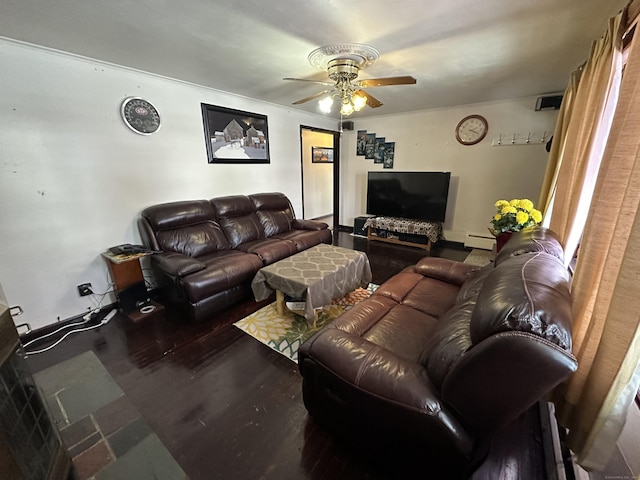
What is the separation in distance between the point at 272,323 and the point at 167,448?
1.14 m

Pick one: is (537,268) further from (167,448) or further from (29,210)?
(29,210)

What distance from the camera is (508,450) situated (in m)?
1.32

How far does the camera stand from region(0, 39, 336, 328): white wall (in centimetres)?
202

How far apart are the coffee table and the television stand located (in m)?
2.03

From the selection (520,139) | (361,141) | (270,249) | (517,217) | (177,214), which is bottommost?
(270,249)

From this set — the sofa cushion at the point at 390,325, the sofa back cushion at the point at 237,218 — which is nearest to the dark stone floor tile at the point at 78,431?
the sofa cushion at the point at 390,325

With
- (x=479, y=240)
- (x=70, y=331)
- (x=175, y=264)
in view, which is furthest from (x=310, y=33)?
(x=479, y=240)

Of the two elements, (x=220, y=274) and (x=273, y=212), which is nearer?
(x=220, y=274)

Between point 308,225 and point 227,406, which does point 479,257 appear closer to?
point 308,225

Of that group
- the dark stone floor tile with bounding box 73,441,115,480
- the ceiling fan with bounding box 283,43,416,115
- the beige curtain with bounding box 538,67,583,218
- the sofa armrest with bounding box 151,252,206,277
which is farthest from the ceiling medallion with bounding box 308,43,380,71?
Result: the dark stone floor tile with bounding box 73,441,115,480

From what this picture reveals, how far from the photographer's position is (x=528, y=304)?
31.1 inches

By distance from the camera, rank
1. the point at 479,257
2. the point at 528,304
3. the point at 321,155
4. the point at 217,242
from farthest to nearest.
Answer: the point at 321,155 → the point at 479,257 → the point at 217,242 → the point at 528,304

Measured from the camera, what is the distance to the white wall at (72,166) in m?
2.02

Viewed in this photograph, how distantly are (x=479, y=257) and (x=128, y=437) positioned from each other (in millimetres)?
4519
